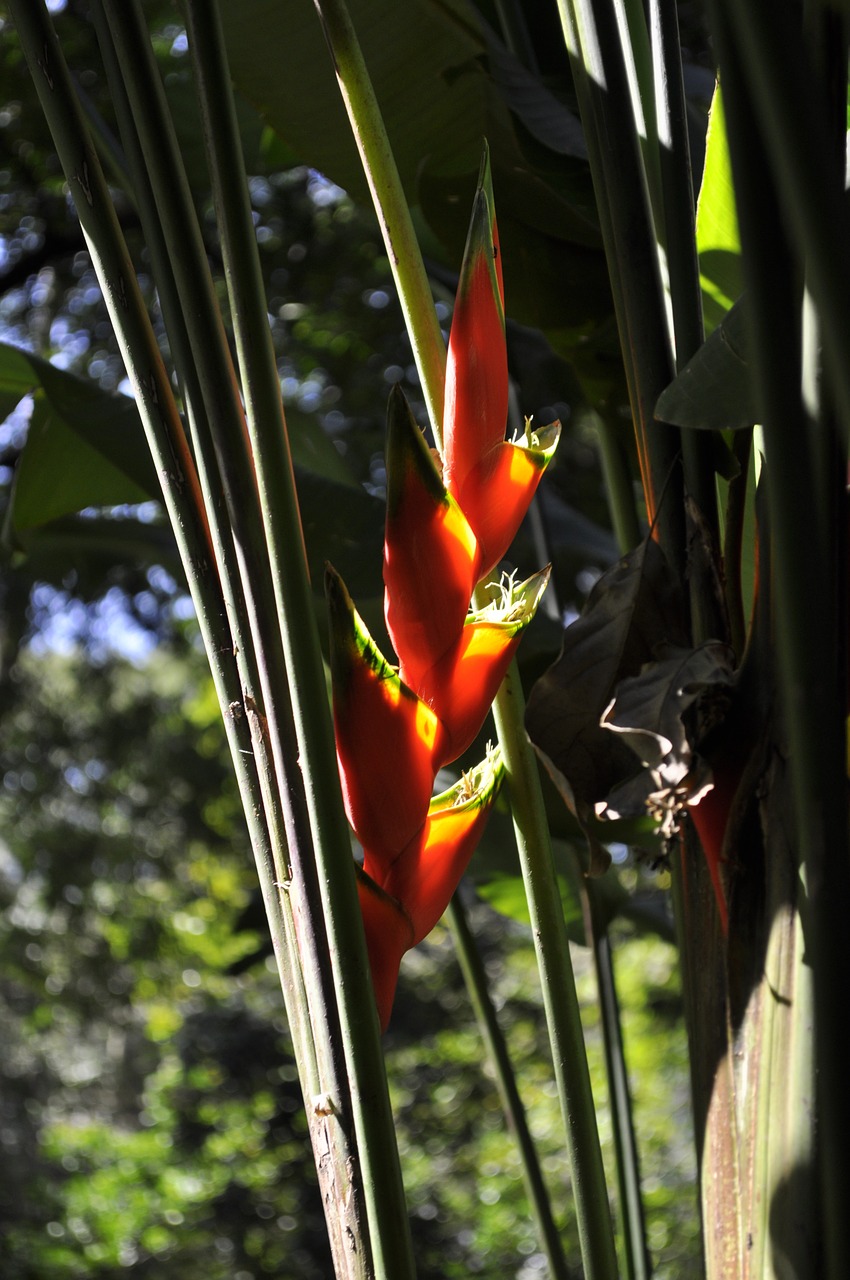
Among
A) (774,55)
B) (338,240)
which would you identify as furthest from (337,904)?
(338,240)

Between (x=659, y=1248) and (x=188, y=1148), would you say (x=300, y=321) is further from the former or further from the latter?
(x=659, y=1248)

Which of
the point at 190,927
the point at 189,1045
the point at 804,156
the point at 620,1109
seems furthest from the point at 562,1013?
the point at 190,927

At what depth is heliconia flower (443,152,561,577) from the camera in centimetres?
36

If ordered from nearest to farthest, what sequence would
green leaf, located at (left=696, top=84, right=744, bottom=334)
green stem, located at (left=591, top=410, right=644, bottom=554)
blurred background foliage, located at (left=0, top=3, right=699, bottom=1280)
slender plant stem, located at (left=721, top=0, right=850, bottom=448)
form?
slender plant stem, located at (left=721, top=0, right=850, bottom=448)
green leaf, located at (left=696, top=84, right=744, bottom=334)
green stem, located at (left=591, top=410, right=644, bottom=554)
blurred background foliage, located at (left=0, top=3, right=699, bottom=1280)

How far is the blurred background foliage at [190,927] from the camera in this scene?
7.75 feet

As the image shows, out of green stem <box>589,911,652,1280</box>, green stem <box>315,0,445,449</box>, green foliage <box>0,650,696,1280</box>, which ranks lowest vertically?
green foliage <box>0,650,696,1280</box>

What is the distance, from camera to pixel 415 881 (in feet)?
1.16

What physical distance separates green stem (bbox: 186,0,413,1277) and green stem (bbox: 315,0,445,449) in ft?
0.21

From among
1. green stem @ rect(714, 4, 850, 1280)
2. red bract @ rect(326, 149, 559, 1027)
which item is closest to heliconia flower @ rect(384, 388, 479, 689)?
red bract @ rect(326, 149, 559, 1027)

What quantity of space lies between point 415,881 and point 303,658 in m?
0.10

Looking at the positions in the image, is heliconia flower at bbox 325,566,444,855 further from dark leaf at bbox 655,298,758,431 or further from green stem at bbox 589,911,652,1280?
green stem at bbox 589,911,652,1280

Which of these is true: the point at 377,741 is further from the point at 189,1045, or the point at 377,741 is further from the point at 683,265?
the point at 189,1045

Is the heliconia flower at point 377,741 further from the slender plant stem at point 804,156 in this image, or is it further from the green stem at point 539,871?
the slender plant stem at point 804,156

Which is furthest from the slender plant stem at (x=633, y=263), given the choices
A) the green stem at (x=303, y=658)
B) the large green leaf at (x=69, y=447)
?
the large green leaf at (x=69, y=447)
